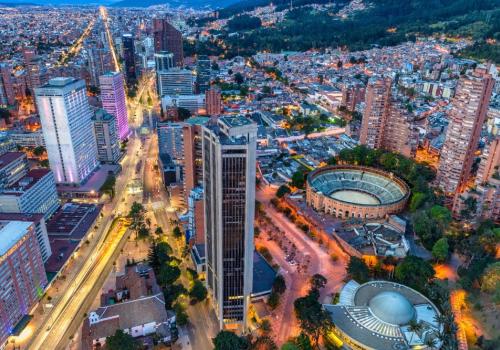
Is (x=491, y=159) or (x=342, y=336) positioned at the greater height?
(x=491, y=159)

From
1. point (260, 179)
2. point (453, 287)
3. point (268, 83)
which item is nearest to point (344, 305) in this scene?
point (453, 287)

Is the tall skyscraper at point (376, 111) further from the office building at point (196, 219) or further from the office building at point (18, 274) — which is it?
the office building at point (18, 274)

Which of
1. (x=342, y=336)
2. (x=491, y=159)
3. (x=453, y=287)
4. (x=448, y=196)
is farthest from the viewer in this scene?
(x=448, y=196)

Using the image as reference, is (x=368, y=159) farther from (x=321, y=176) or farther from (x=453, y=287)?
(x=453, y=287)

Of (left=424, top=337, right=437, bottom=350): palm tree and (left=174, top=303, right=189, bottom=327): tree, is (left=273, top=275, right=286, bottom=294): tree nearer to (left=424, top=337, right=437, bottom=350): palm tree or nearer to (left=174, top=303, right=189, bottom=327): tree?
(left=174, top=303, right=189, bottom=327): tree

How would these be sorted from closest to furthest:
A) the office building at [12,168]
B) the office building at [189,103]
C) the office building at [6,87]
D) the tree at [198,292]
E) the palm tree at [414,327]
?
the palm tree at [414,327], the tree at [198,292], the office building at [12,168], the office building at [189,103], the office building at [6,87]

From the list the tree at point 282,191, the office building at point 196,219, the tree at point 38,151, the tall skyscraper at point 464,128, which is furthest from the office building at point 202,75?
the tall skyscraper at point 464,128

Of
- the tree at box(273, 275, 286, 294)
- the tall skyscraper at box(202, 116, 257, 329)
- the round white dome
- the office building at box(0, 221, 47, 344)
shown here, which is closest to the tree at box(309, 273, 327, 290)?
the tree at box(273, 275, 286, 294)

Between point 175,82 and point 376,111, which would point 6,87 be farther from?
point 376,111
